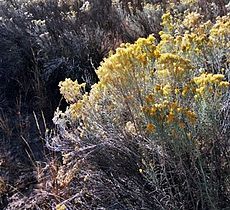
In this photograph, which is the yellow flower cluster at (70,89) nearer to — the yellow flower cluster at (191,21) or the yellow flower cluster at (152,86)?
the yellow flower cluster at (152,86)

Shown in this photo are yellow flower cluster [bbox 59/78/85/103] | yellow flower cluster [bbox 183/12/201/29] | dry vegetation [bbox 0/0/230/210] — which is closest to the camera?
dry vegetation [bbox 0/0/230/210]

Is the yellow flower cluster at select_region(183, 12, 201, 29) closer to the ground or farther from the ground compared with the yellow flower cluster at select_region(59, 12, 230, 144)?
farther from the ground

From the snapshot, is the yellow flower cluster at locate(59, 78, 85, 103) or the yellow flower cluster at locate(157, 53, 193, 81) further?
the yellow flower cluster at locate(59, 78, 85, 103)

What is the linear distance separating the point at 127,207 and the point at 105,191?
224 mm

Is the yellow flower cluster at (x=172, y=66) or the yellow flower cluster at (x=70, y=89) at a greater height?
the yellow flower cluster at (x=70, y=89)

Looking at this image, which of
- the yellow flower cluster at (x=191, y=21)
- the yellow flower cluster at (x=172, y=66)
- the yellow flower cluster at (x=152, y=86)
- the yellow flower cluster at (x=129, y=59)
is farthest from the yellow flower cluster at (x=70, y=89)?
the yellow flower cluster at (x=191, y=21)

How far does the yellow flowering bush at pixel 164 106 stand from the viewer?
2719mm

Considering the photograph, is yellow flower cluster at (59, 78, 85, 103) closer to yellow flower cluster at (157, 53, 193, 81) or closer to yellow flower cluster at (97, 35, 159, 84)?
yellow flower cluster at (97, 35, 159, 84)

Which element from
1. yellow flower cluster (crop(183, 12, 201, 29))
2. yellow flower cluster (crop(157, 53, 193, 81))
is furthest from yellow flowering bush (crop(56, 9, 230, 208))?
yellow flower cluster (crop(183, 12, 201, 29))

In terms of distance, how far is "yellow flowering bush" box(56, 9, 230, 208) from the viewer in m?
2.72

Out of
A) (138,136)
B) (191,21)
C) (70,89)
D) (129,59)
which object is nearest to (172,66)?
(129,59)

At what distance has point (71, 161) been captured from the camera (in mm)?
3557

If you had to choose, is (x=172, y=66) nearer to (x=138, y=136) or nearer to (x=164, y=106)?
(x=164, y=106)

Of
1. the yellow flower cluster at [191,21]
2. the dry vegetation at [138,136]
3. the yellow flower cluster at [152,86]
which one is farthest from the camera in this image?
the yellow flower cluster at [191,21]
